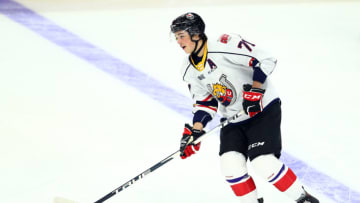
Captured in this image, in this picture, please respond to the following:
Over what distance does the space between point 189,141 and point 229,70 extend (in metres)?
0.48

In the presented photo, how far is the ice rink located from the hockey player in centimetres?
46

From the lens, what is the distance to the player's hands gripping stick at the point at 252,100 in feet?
9.30

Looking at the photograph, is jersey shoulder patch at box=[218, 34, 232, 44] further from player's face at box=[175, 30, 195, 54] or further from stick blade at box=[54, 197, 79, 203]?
stick blade at box=[54, 197, 79, 203]

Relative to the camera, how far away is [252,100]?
9.29 ft

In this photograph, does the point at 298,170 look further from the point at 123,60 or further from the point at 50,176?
the point at 123,60

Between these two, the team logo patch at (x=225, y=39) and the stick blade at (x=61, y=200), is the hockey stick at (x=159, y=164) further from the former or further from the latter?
the team logo patch at (x=225, y=39)

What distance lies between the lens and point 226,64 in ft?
9.71

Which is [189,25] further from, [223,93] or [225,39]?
[223,93]

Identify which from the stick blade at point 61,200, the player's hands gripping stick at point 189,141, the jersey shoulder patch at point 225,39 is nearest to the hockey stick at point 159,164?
the player's hands gripping stick at point 189,141

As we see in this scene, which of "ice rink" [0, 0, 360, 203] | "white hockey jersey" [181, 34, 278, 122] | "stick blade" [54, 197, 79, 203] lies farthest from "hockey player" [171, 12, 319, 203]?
"stick blade" [54, 197, 79, 203]

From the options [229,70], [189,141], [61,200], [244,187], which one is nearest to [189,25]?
[229,70]

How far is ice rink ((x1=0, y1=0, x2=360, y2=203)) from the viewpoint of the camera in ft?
12.0

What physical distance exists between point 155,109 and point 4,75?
65.1 inches

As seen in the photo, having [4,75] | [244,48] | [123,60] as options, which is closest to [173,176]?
[244,48]
